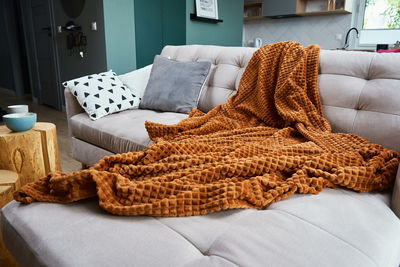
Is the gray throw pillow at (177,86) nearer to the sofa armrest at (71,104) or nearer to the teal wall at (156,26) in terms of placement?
the sofa armrest at (71,104)

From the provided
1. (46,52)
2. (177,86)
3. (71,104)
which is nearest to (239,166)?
(177,86)

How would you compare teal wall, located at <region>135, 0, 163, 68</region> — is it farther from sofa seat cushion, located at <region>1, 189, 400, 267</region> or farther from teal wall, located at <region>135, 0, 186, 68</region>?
sofa seat cushion, located at <region>1, 189, 400, 267</region>

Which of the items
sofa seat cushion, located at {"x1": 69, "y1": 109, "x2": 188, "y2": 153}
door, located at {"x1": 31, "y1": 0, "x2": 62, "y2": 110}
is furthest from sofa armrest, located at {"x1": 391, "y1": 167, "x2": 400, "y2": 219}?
door, located at {"x1": 31, "y1": 0, "x2": 62, "y2": 110}

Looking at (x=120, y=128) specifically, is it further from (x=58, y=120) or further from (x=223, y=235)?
(x=58, y=120)

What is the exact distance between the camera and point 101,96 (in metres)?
2.07

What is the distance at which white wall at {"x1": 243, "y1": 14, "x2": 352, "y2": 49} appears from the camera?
4.61 m

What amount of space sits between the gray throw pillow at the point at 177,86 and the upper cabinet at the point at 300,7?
127 inches

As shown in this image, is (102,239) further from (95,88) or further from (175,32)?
(175,32)

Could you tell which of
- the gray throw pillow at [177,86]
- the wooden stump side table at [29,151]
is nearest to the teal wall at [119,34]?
the gray throw pillow at [177,86]

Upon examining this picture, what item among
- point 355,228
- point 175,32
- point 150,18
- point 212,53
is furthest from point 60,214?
point 150,18

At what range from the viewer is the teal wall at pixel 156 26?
405 centimetres

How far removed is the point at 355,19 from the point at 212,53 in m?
3.39

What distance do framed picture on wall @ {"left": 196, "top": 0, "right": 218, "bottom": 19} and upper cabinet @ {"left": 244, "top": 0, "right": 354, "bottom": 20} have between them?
117 cm

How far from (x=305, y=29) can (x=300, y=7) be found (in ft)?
1.20
